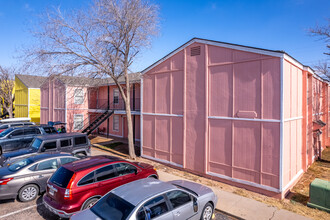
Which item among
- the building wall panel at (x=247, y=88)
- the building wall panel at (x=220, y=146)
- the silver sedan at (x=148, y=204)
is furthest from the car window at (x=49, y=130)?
the building wall panel at (x=247, y=88)

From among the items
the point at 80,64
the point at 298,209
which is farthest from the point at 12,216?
the point at 298,209

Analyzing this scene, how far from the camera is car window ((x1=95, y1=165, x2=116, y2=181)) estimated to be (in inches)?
272

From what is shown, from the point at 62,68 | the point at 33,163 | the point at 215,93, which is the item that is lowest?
the point at 33,163

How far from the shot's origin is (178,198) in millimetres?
5598

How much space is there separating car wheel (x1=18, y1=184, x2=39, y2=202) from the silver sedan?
410 centimetres

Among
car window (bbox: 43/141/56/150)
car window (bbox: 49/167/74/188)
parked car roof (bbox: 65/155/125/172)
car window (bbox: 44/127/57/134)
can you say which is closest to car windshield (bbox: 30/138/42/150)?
car window (bbox: 43/141/56/150)

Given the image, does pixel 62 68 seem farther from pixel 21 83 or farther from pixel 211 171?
pixel 21 83

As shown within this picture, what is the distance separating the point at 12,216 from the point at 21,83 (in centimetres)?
2943

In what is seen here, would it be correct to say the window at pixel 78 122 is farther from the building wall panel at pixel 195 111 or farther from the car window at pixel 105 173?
the car window at pixel 105 173

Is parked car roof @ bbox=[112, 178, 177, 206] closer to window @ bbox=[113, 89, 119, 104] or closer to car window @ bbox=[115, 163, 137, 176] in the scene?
car window @ bbox=[115, 163, 137, 176]

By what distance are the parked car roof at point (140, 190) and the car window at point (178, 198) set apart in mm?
170

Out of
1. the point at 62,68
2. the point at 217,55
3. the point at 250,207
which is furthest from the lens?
the point at 62,68

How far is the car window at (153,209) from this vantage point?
15.4ft

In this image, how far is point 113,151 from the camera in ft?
54.8
